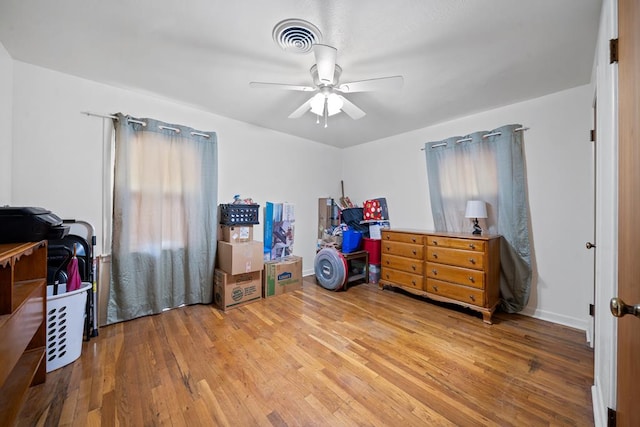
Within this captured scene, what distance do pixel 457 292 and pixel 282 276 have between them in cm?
212

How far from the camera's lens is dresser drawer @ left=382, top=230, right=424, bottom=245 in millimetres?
3021

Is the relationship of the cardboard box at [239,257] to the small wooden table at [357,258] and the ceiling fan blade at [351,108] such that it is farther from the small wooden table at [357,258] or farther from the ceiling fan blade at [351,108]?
the ceiling fan blade at [351,108]

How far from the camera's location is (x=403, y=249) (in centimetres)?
320

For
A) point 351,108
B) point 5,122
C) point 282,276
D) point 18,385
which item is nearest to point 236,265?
point 282,276

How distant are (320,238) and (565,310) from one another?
3.17 meters

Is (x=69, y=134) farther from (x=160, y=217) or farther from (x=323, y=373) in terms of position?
(x=323, y=373)

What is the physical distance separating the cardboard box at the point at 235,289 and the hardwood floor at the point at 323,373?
0.78 feet

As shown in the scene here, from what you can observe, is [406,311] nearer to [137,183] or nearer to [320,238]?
[320,238]

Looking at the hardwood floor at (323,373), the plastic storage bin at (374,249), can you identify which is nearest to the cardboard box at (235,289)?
the hardwood floor at (323,373)

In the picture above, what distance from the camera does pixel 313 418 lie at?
1365 mm

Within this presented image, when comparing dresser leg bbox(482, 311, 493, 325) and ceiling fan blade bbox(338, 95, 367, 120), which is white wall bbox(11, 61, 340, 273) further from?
dresser leg bbox(482, 311, 493, 325)

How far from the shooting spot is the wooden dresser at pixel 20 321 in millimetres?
1026

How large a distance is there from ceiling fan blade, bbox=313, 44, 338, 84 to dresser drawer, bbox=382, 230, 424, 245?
2.09 meters

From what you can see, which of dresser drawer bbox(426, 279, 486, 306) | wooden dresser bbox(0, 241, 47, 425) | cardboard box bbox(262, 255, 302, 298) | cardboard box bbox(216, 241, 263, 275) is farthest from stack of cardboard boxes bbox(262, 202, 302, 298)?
wooden dresser bbox(0, 241, 47, 425)
